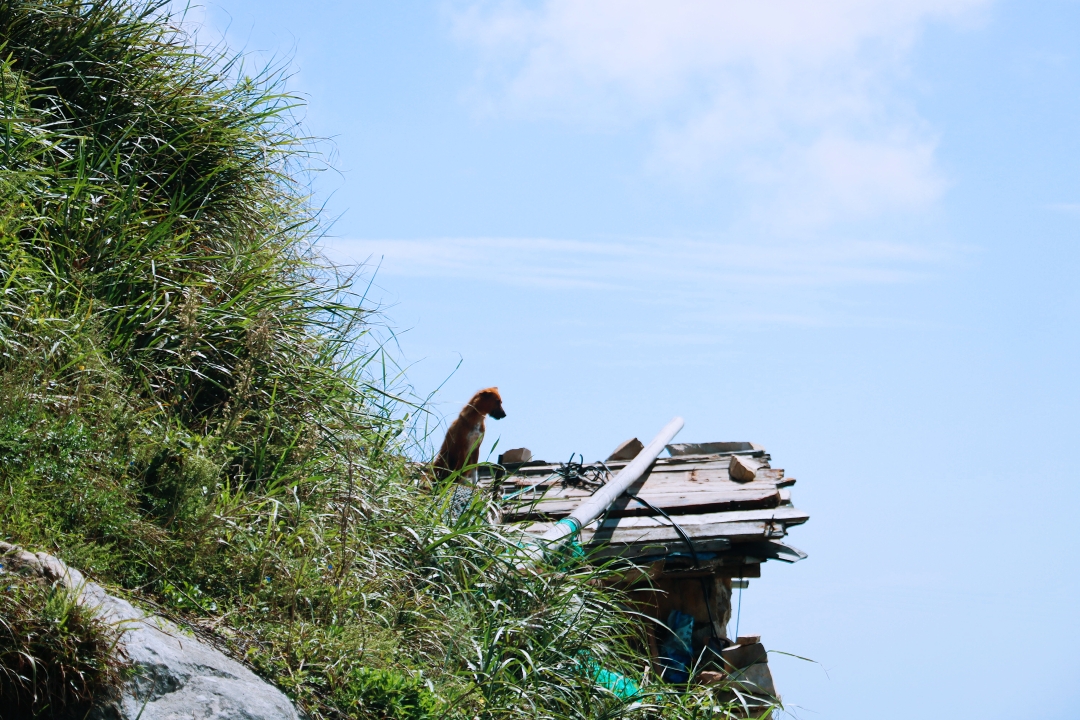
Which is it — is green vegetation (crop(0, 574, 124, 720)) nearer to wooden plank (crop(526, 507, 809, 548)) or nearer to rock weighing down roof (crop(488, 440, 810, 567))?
rock weighing down roof (crop(488, 440, 810, 567))

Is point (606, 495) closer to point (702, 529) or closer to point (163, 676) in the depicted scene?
point (702, 529)

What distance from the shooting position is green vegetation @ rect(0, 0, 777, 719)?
168 inches

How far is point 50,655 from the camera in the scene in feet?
10.7

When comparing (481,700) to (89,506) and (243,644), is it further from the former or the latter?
(89,506)

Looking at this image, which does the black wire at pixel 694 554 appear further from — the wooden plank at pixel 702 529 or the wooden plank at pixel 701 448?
the wooden plank at pixel 701 448

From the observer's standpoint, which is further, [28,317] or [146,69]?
[146,69]

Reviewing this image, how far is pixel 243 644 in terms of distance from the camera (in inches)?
164

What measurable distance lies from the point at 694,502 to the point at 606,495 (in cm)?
113

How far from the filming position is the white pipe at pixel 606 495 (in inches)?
253

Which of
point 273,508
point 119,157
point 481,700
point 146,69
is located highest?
point 146,69

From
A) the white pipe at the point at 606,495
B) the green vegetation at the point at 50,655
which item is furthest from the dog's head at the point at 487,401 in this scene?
the green vegetation at the point at 50,655

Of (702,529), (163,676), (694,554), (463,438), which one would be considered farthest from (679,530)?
(163,676)

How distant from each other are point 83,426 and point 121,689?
1.61m

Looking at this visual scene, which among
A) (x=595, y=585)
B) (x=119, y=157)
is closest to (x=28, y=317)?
(x=119, y=157)
